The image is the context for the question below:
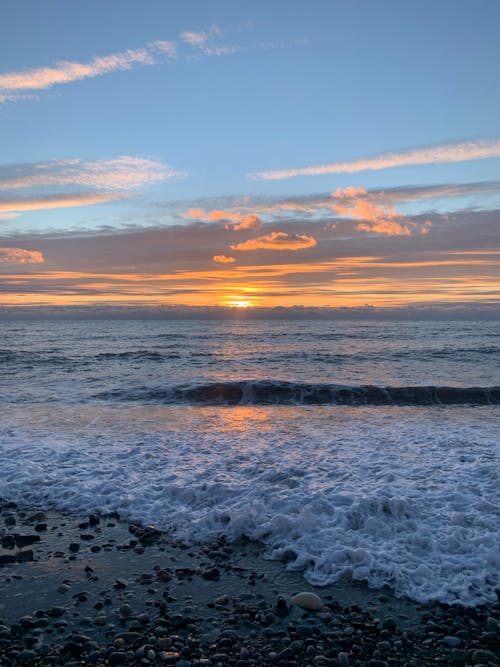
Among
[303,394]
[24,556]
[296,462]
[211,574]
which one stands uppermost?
[24,556]

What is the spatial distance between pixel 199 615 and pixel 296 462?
215 inches

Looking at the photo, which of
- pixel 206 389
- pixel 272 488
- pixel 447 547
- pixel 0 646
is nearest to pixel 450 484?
pixel 447 547

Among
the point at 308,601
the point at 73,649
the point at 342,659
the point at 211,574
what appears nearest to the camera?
the point at 342,659

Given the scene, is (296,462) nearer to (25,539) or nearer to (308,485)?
(308,485)

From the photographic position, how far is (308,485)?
9.15 metres

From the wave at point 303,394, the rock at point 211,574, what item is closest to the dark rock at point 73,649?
the rock at point 211,574

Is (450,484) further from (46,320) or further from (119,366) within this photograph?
(46,320)

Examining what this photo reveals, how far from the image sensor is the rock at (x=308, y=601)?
5.55 m

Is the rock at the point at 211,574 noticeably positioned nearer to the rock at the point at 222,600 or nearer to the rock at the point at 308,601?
the rock at the point at 222,600

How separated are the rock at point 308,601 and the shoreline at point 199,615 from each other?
0.15 feet

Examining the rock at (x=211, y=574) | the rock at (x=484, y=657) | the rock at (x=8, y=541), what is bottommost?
the rock at (x=211, y=574)

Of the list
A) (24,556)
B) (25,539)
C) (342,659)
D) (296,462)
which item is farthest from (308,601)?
(296,462)

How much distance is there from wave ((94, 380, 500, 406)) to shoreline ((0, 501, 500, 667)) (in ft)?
41.4

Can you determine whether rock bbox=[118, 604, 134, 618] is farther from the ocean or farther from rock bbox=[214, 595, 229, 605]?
the ocean
